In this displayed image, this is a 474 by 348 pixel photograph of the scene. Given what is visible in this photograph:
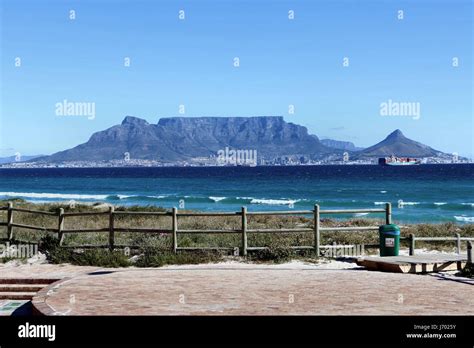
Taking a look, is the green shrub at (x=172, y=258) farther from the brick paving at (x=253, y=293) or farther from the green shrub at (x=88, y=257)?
the brick paving at (x=253, y=293)

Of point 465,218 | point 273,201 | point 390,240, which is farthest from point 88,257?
point 273,201

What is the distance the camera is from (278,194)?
7869 cm

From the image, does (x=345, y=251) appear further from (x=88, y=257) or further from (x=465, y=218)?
(x=465, y=218)

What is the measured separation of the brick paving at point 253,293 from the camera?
10414 mm

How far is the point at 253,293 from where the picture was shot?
1191cm

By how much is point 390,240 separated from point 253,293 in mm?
5620

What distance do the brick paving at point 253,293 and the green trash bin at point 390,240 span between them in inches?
59.2

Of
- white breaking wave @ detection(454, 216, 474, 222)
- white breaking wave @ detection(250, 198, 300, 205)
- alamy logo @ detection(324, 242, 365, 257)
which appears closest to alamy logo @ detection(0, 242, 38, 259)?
alamy logo @ detection(324, 242, 365, 257)
